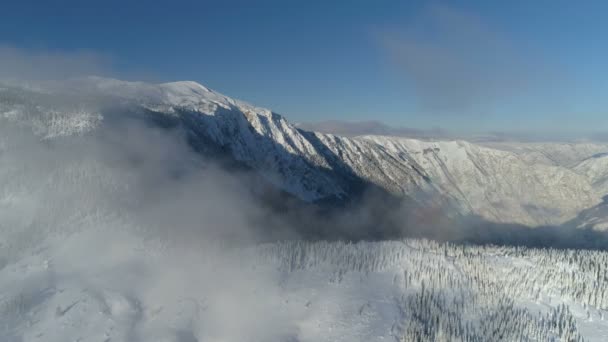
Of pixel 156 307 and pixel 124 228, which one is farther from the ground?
pixel 124 228

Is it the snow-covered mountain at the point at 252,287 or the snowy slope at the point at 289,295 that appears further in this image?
the snow-covered mountain at the point at 252,287

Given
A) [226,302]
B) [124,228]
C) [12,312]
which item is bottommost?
[12,312]

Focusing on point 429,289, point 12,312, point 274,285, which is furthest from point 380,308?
point 12,312

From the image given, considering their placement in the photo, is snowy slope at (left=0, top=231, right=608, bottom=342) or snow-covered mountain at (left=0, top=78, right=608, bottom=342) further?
snow-covered mountain at (left=0, top=78, right=608, bottom=342)

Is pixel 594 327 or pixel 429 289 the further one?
pixel 429 289

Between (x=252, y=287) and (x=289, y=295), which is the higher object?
(x=289, y=295)

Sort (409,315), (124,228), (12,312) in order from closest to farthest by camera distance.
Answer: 1. (12,312)
2. (409,315)
3. (124,228)

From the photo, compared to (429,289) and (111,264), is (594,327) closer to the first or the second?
(429,289)

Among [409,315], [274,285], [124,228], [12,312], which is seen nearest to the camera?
[12,312]

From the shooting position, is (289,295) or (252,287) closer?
(289,295)

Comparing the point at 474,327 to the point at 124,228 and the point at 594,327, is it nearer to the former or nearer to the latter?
the point at 594,327

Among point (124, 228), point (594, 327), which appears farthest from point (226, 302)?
point (594, 327)
